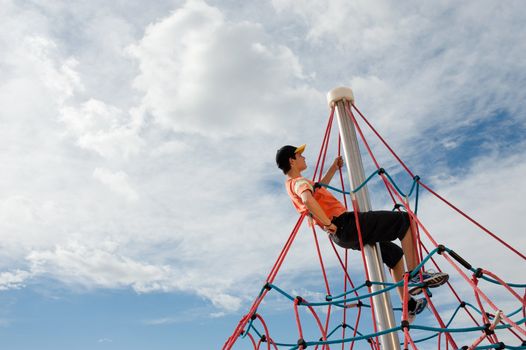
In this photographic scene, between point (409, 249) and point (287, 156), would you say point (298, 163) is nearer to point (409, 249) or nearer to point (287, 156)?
point (287, 156)

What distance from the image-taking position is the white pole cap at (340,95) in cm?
596

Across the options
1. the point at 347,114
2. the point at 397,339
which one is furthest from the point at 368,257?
the point at 347,114

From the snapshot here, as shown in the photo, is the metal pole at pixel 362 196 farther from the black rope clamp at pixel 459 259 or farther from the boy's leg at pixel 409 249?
the black rope clamp at pixel 459 259

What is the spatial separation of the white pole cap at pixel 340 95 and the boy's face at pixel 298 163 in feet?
3.08

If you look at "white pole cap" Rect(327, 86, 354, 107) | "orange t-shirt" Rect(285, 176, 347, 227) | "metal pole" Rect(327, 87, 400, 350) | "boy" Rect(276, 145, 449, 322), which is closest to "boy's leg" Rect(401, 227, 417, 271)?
"boy" Rect(276, 145, 449, 322)

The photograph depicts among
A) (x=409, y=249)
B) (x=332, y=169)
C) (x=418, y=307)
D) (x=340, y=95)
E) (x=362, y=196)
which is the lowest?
(x=418, y=307)

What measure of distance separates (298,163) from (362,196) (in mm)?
828

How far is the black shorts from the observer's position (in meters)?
5.07

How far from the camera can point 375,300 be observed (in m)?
5.03

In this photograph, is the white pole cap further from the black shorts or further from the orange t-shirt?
the black shorts

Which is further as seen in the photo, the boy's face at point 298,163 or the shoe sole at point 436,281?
the boy's face at point 298,163

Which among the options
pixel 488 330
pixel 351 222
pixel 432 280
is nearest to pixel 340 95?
pixel 351 222

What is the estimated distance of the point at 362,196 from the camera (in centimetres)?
552

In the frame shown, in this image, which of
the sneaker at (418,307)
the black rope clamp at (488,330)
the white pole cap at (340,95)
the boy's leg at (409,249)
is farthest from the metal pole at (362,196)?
the black rope clamp at (488,330)
